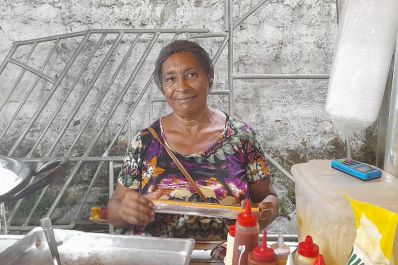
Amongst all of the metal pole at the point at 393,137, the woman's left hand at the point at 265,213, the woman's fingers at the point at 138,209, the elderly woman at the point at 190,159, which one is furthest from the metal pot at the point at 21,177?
the metal pole at the point at 393,137

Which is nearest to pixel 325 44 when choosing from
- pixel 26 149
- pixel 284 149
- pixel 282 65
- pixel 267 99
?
pixel 282 65

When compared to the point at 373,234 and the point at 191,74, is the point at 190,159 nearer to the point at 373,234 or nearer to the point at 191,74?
the point at 191,74

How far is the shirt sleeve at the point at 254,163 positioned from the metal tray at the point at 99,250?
61cm

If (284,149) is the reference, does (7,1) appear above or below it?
above

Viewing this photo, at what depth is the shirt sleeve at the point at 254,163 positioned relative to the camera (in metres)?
1.54

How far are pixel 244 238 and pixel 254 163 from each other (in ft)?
2.71

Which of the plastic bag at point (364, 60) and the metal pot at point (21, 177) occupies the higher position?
the plastic bag at point (364, 60)

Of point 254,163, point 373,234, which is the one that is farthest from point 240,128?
point 373,234

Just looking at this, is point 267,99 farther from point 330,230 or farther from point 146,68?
point 330,230

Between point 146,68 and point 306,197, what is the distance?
184cm

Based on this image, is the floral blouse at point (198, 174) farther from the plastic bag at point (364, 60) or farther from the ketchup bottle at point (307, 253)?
the ketchup bottle at point (307, 253)

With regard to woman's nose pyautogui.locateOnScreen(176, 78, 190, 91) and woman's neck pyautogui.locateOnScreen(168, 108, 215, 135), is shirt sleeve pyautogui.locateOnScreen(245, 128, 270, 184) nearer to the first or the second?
woman's neck pyautogui.locateOnScreen(168, 108, 215, 135)

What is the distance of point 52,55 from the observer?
7.97 ft

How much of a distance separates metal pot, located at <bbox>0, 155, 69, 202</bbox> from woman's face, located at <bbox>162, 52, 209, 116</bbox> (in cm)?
60
